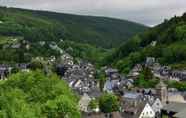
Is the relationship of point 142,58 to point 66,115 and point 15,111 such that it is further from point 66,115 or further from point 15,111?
point 15,111

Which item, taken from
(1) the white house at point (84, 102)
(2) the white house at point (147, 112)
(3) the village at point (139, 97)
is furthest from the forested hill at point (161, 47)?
(2) the white house at point (147, 112)

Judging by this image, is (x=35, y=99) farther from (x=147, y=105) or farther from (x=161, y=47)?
(x=161, y=47)

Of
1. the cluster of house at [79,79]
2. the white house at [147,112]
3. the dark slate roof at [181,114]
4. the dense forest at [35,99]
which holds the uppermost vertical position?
the dense forest at [35,99]

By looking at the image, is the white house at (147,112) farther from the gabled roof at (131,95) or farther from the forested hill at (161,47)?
the forested hill at (161,47)

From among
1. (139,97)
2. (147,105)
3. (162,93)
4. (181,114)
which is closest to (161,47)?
(162,93)

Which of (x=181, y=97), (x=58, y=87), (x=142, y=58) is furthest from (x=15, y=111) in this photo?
(x=142, y=58)

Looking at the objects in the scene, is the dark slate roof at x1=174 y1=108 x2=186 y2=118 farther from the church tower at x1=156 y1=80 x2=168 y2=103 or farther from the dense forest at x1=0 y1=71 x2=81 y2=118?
the church tower at x1=156 y1=80 x2=168 y2=103
